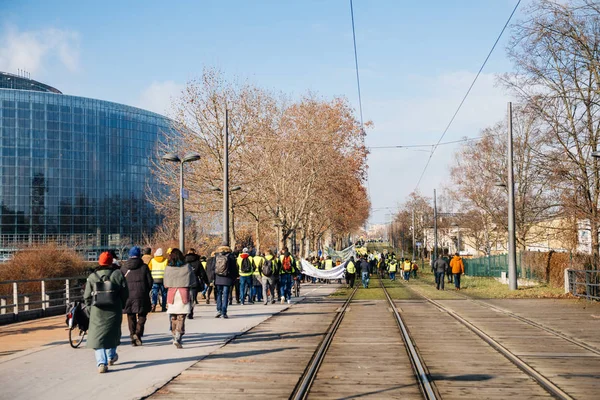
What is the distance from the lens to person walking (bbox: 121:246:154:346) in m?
12.2

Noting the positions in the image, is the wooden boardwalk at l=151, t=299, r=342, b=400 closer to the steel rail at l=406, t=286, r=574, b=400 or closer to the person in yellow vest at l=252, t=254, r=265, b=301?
the steel rail at l=406, t=286, r=574, b=400

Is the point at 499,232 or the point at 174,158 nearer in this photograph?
the point at 174,158

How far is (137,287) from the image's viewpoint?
12273 millimetres

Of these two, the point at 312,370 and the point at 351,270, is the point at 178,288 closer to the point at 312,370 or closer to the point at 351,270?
the point at 312,370

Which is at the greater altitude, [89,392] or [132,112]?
[132,112]

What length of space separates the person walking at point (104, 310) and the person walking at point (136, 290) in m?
2.20

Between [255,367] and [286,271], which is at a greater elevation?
[286,271]

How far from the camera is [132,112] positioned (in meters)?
107

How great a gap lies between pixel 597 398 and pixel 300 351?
5.20 metres

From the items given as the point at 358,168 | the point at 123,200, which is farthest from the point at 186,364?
the point at 123,200

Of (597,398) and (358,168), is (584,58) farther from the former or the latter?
(358,168)

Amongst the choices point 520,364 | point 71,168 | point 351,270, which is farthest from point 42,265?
point 71,168

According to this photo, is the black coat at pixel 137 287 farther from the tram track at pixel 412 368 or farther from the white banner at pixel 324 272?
the white banner at pixel 324 272

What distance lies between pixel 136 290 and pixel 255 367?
3.02m
